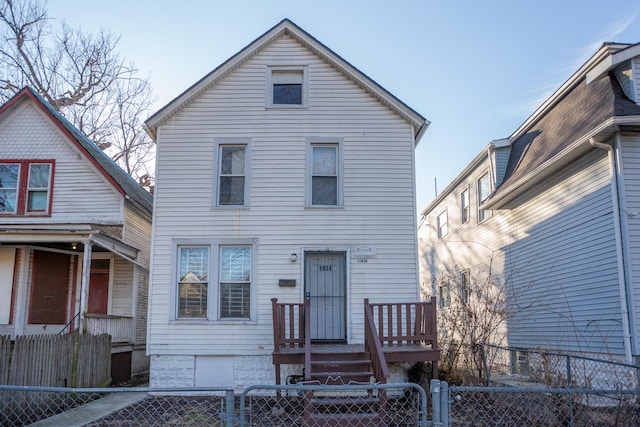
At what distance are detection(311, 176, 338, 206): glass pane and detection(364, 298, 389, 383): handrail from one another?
2868 millimetres

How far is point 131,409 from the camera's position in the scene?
9469 mm

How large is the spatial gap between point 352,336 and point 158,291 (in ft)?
13.7

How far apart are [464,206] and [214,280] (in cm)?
1000

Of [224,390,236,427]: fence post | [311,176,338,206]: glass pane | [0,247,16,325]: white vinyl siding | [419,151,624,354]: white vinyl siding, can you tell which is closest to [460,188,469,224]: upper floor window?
[419,151,624,354]: white vinyl siding

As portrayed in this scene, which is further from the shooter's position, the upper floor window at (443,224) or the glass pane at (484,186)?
the upper floor window at (443,224)

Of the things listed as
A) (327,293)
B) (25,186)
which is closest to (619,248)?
(327,293)

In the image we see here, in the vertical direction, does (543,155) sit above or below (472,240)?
above

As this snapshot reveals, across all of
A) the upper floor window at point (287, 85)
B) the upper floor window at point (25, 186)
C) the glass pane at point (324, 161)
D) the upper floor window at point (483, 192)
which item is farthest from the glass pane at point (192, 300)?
the upper floor window at point (483, 192)

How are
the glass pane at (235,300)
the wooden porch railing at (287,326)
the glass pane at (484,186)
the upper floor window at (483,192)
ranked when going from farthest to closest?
the glass pane at (484,186) → the upper floor window at (483,192) → the glass pane at (235,300) → the wooden porch railing at (287,326)

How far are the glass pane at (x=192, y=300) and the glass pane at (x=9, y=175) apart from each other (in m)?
6.27

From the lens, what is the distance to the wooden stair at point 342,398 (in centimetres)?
777

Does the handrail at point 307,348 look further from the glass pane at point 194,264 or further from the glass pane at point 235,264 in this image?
the glass pane at point 194,264

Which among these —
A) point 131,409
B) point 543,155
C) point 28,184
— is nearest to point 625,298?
point 543,155

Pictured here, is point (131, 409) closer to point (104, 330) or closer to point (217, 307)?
point (217, 307)
